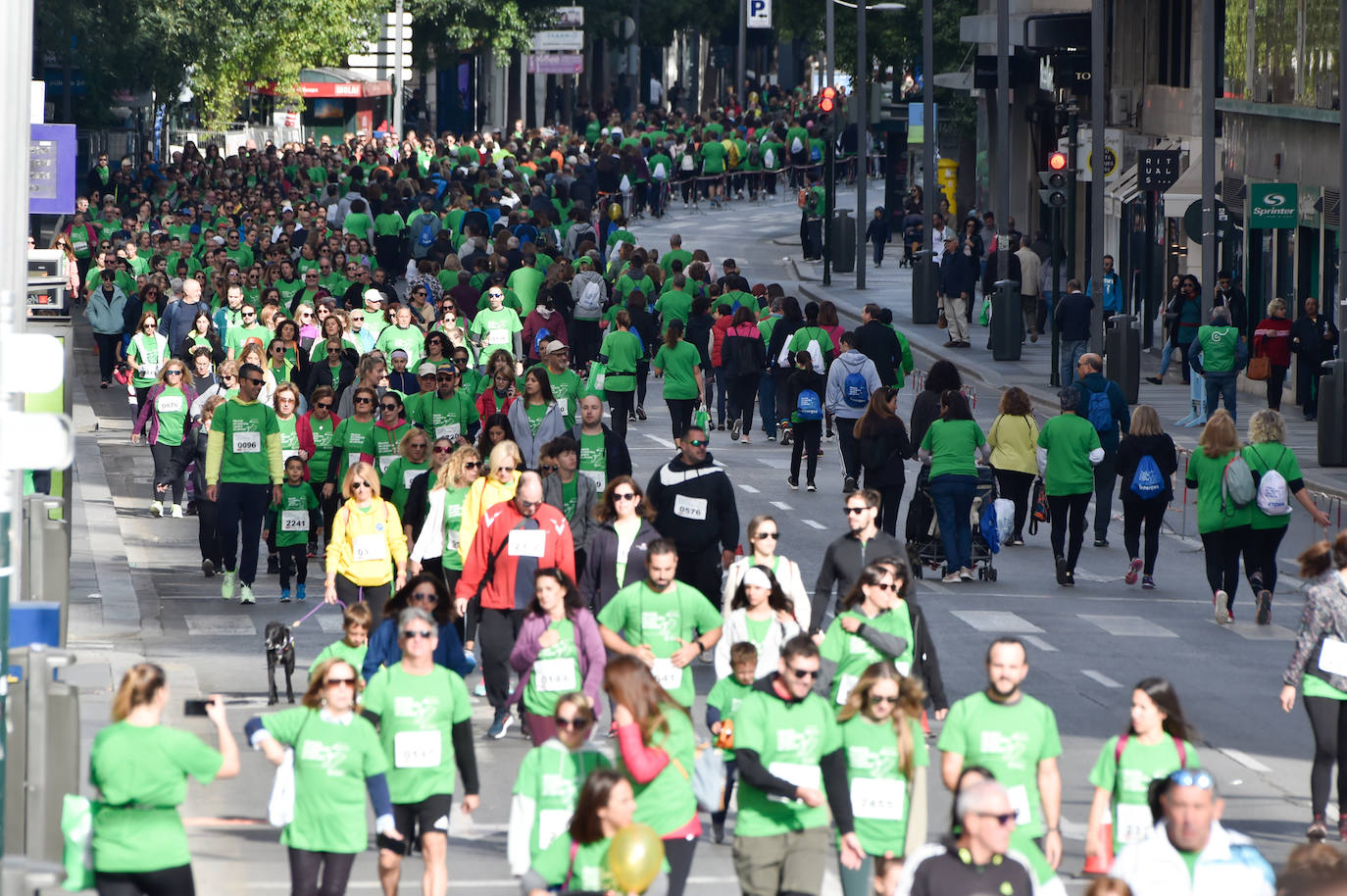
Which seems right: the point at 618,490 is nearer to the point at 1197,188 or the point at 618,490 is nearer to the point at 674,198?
the point at 1197,188

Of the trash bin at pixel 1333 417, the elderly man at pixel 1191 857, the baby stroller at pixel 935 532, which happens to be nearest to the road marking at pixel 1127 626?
the baby stroller at pixel 935 532

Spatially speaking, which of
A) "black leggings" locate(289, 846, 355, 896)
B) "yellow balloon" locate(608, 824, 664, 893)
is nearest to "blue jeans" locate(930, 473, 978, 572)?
"black leggings" locate(289, 846, 355, 896)

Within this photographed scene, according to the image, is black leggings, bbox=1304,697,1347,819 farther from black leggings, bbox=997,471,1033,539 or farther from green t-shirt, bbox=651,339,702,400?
green t-shirt, bbox=651,339,702,400

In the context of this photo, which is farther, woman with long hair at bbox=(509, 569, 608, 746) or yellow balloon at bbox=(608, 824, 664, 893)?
woman with long hair at bbox=(509, 569, 608, 746)

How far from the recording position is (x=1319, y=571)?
1246 cm

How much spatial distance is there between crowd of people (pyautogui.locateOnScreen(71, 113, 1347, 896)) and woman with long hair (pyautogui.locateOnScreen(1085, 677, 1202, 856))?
0.02 m

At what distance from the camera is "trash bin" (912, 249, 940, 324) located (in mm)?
43062

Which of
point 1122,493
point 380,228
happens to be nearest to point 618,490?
point 1122,493

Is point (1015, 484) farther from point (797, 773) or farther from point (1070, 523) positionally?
Result: point (797, 773)

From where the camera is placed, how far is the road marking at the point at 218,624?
18344 millimetres

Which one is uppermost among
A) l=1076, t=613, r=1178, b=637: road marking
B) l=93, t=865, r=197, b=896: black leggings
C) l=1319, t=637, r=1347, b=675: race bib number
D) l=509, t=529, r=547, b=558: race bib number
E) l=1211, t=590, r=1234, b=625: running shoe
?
l=509, t=529, r=547, b=558: race bib number

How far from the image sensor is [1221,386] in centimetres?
2938

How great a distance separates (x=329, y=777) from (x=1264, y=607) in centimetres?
980

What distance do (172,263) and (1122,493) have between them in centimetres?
1738
